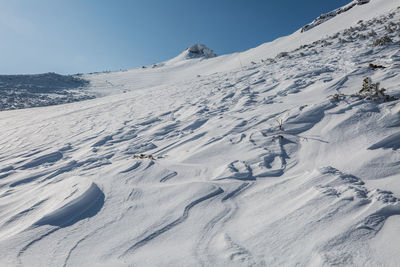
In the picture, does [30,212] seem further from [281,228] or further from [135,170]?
[281,228]

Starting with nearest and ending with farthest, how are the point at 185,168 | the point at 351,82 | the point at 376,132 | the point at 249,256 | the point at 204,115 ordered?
the point at 249,256, the point at 376,132, the point at 185,168, the point at 351,82, the point at 204,115

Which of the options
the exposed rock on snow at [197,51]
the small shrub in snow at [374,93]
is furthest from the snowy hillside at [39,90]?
the exposed rock on snow at [197,51]

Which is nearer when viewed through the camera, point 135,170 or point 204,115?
point 135,170

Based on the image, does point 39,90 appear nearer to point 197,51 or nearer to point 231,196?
point 231,196

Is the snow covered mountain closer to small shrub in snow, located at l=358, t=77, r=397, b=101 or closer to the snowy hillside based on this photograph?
small shrub in snow, located at l=358, t=77, r=397, b=101

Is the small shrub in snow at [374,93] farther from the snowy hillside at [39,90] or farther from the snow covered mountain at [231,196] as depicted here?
the snowy hillside at [39,90]

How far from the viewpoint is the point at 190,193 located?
5.02 feet

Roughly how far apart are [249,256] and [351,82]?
11.1 ft

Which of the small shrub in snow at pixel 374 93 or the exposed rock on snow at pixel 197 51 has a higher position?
the exposed rock on snow at pixel 197 51

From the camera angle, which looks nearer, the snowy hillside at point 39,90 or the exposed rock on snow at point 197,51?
the snowy hillside at point 39,90

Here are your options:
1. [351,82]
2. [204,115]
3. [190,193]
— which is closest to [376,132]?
[190,193]

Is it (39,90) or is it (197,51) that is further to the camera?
(197,51)

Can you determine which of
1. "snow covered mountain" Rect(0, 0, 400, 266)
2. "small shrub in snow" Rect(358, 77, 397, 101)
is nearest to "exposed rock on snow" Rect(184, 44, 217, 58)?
"snow covered mountain" Rect(0, 0, 400, 266)

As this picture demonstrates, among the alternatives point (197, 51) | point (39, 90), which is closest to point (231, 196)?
point (39, 90)
